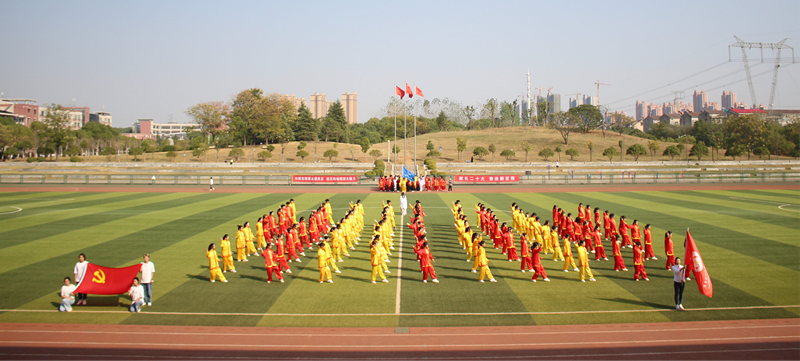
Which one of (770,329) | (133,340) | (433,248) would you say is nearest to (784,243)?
(770,329)

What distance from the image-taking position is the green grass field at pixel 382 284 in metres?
10.8

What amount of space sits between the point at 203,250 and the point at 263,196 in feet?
64.2

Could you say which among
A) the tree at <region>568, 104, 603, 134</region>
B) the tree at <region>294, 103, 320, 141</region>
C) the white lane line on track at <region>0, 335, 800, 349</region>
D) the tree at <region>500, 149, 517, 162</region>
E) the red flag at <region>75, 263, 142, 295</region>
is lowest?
the white lane line on track at <region>0, 335, 800, 349</region>

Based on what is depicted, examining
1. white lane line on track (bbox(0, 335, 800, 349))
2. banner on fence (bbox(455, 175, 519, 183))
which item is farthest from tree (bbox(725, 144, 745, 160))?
white lane line on track (bbox(0, 335, 800, 349))

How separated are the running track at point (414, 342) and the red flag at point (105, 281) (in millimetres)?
1136

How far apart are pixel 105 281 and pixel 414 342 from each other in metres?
7.92

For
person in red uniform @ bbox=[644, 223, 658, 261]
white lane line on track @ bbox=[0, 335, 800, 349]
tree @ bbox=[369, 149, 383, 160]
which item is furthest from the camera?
tree @ bbox=[369, 149, 383, 160]

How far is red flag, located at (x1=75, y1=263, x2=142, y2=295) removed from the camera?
11.2 m

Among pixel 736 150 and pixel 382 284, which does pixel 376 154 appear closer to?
pixel 736 150

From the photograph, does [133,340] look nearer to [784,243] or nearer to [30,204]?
[784,243]

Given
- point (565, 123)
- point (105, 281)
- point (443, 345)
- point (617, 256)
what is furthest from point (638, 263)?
point (565, 123)

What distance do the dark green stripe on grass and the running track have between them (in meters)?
2.71

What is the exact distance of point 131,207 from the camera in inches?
1133

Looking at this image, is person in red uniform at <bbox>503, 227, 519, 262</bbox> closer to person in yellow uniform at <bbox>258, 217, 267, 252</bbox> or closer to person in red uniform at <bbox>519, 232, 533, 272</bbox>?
person in red uniform at <bbox>519, 232, 533, 272</bbox>
